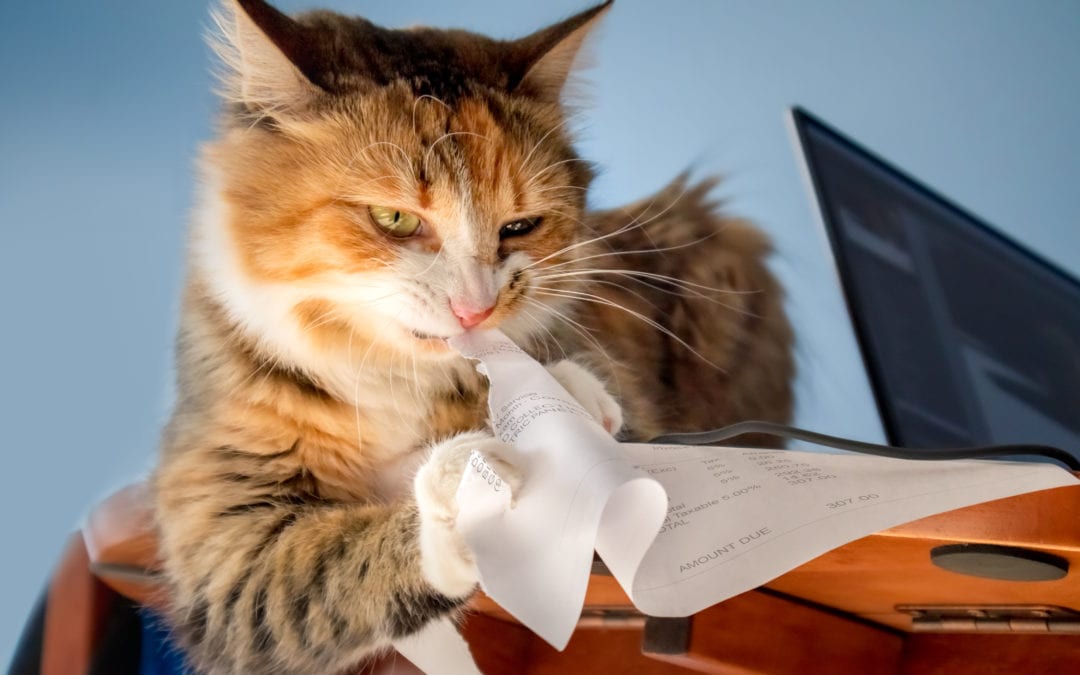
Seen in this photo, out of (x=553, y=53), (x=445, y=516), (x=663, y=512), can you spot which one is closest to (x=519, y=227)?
(x=553, y=53)

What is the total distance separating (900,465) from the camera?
2.16 feet

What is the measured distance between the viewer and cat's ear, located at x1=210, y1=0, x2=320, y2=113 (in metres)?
0.86

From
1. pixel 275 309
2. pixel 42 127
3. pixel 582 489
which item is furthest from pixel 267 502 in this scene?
pixel 42 127

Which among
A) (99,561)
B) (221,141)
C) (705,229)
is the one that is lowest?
(99,561)

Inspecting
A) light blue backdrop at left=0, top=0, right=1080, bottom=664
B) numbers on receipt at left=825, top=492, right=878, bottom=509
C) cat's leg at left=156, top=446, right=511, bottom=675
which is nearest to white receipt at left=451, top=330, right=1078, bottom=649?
numbers on receipt at left=825, top=492, right=878, bottom=509

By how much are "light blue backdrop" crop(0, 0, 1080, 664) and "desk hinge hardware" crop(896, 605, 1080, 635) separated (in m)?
0.71

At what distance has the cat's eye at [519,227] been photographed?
96cm

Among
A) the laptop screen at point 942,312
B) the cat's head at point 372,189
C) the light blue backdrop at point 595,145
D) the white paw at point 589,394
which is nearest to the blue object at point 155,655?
the light blue backdrop at point 595,145

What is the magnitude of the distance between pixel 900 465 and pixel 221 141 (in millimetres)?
847

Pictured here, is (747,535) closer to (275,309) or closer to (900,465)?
(900,465)

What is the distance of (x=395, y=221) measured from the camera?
897 mm

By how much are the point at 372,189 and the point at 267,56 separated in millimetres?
192

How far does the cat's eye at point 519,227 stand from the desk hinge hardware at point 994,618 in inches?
21.7

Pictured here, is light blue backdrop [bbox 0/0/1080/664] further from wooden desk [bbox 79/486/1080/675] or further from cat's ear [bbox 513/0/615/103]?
wooden desk [bbox 79/486/1080/675]
